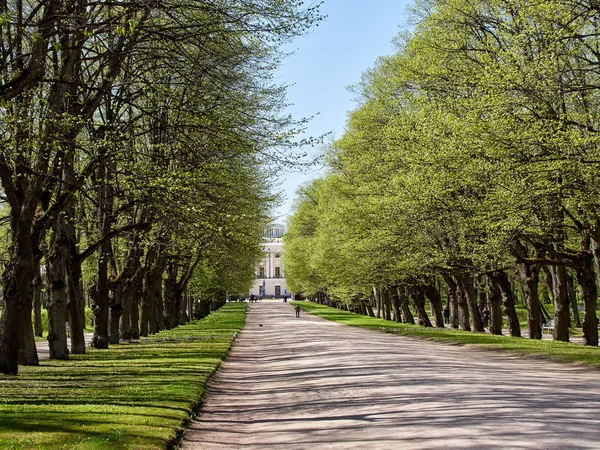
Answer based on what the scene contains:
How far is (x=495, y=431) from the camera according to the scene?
9.22 metres

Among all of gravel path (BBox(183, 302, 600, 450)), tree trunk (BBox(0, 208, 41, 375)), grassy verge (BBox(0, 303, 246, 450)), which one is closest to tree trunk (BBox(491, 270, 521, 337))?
gravel path (BBox(183, 302, 600, 450))

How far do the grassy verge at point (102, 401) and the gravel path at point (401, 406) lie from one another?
57cm

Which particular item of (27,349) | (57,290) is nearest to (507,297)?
(57,290)

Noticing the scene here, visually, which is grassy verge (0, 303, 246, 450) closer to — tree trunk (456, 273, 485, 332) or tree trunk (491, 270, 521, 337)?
tree trunk (491, 270, 521, 337)

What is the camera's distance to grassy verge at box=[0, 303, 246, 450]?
9336mm

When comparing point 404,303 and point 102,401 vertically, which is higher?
point 404,303

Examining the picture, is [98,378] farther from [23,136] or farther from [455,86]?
[455,86]

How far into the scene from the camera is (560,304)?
29609mm

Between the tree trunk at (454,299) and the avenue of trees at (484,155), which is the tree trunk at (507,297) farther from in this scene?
Result: the tree trunk at (454,299)

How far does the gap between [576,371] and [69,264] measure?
15.2 metres

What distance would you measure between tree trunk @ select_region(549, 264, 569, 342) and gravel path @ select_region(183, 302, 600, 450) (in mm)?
8392

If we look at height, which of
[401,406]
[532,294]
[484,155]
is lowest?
[401,406]

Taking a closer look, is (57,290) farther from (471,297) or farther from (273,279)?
(273,279)

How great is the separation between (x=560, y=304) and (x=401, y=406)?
1963 cm
